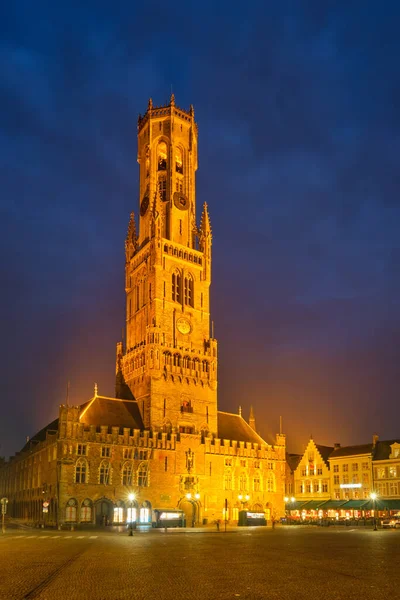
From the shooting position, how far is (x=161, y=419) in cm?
8912

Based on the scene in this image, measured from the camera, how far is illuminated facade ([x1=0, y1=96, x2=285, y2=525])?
3130 inches

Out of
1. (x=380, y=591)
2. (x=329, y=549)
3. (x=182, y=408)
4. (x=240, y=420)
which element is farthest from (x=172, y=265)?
(x=380, y=591)

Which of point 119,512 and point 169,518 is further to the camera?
point 119,512

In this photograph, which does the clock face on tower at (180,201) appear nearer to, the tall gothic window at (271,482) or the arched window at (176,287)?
the arched window at (176,287)

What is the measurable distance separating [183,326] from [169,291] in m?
5.48

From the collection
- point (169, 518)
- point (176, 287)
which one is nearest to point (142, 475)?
point (169, 518)

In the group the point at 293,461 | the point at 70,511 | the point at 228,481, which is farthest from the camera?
the point at 293,461

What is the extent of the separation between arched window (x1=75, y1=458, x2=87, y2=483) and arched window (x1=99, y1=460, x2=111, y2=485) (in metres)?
2.14

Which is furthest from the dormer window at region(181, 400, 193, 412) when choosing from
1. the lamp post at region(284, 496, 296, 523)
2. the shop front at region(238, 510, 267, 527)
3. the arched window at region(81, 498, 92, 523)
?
the lamp post at region(284, 496, 296, 523)

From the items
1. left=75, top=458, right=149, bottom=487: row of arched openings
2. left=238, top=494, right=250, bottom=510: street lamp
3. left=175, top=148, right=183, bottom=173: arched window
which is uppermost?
left=175, top=148, right=183, bottom=173: arched window

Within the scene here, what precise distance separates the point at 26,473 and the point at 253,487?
33.5m

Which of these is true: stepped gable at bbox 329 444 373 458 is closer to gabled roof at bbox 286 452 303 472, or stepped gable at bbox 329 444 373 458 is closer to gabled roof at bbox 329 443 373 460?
gabled roof at bbox 329 443 373 460

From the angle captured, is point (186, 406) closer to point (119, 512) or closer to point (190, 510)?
point (190, 510)

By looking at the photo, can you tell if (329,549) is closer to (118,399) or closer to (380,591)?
(380,591)
